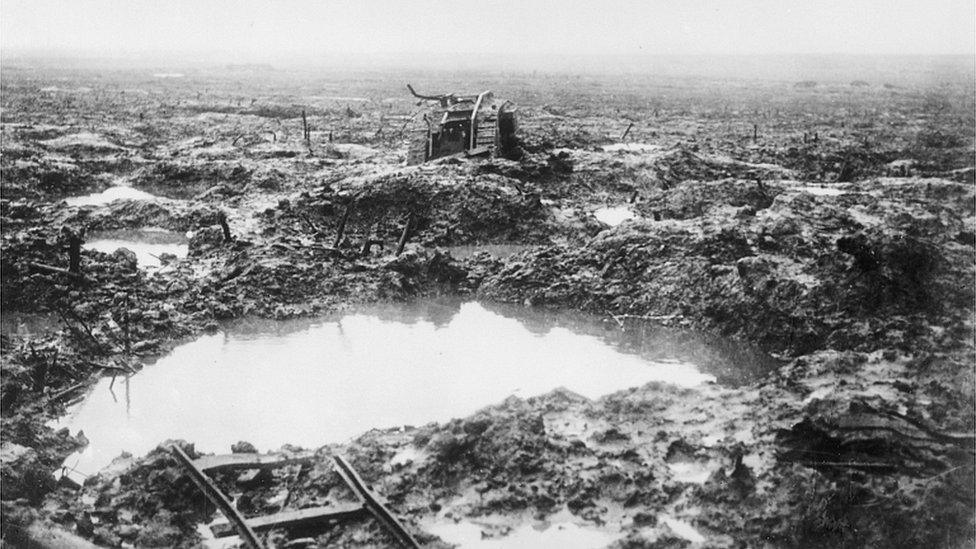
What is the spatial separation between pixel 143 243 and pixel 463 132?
7.31m

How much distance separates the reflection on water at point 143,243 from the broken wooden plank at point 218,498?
22.3 feet

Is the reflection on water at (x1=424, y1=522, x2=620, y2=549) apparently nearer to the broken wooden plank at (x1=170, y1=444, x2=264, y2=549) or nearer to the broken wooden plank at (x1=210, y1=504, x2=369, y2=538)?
the broken wooden plank at (x1=210, y1=504, x2=369, y2=538)

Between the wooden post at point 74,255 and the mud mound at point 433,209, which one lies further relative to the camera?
the mud mound at point 433,209

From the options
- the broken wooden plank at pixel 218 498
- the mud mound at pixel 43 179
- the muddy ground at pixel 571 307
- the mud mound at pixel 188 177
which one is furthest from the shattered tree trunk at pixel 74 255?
the mud mound at pixel 43 179

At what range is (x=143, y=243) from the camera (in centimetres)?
1222

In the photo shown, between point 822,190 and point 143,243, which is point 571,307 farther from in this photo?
point 822,190

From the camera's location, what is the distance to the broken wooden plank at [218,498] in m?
4.68

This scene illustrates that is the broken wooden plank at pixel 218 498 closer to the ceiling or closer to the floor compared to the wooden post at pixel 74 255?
closer to the floor

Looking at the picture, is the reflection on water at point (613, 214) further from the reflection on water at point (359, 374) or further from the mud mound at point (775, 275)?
the reflection on water at point (359, 374)

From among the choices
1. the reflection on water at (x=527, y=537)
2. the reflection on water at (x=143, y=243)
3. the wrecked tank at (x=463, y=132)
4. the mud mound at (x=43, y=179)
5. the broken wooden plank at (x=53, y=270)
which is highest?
the wrecked tank at (x=463, y=132)

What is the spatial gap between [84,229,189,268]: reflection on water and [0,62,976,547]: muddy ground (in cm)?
36

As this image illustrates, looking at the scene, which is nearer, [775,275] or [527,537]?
[527,537]

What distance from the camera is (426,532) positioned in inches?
190

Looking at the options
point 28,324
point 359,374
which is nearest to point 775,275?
point 359,374
